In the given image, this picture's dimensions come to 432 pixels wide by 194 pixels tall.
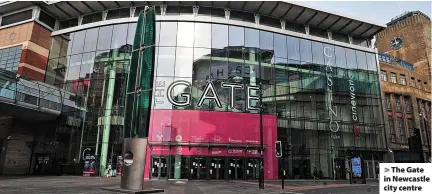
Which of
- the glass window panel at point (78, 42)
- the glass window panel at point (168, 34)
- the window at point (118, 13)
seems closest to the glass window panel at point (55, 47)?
the glass window panel at point (78, 42)

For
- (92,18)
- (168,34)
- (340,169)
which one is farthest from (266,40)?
(92,18)

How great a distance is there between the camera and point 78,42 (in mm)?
37094

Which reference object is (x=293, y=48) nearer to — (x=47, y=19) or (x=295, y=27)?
(x=295, y=27)

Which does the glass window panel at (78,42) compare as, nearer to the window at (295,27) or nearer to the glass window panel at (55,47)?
the glass window panel at (55,47)

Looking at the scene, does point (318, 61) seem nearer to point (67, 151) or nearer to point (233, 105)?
point (233, 105)

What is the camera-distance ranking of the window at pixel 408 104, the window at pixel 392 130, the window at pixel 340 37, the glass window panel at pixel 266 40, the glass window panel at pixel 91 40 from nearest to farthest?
the glass window panel at pixel 266 40 < the glass window panel at pixel 91 40 < the window at pixel 340 37 < the window at pixel 392 130 < the window at pixel 408 104

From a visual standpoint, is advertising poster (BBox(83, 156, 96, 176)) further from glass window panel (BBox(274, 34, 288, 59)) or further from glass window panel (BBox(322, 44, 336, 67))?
glass window panel (BBox(322, 44, 336, 67))

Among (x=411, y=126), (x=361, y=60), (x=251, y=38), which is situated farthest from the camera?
(x=411, y=126)

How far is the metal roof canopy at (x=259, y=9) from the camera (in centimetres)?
3556

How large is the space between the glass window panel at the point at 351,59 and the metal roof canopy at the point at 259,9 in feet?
10.8

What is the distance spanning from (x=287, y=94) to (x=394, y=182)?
3177 centimetres

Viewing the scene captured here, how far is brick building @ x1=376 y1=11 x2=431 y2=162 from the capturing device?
47.0 metres

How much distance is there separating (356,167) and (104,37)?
31462mm

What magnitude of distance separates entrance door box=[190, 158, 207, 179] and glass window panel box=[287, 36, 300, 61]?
16291 mm
